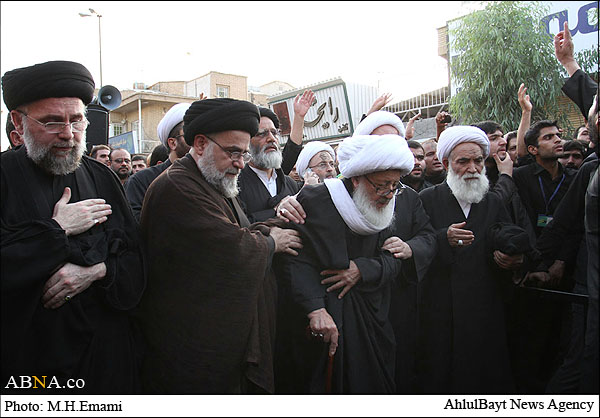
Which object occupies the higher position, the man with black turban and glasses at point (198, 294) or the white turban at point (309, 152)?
the white turban at point (309, 152)

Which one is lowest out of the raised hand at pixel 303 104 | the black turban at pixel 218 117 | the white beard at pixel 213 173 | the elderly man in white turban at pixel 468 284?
the elderly man in white turban at pixel 468 284

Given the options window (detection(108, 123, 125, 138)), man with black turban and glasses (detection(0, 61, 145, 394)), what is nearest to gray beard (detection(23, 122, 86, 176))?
man with black turban and glasses (detection(0, 61, 145, 394))

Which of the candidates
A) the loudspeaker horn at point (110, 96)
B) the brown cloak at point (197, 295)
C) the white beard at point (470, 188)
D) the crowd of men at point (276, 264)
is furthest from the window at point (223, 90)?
the brown cloak at point (197, 295)

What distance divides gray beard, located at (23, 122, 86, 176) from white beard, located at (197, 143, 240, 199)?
586 millimetres

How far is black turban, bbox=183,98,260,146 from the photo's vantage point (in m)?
2.27

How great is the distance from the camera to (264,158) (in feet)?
11.0

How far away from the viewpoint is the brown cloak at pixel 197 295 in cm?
206

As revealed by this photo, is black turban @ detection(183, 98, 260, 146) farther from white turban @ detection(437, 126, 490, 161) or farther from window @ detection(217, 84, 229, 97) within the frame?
window @ detection(217, 84, 229, 97)

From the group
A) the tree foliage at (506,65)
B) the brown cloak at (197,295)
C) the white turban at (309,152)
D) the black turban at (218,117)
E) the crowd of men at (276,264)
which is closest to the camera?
the crowd of men at (276,264)

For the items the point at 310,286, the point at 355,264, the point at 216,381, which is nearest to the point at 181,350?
the point at 216,381

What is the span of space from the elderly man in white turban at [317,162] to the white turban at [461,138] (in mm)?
1357

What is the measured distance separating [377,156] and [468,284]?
1149 millimetres

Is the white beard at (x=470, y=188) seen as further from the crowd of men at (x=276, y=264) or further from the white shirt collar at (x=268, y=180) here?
the white shirt collar at (x=268, y=180)

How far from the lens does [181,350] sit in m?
2.08
